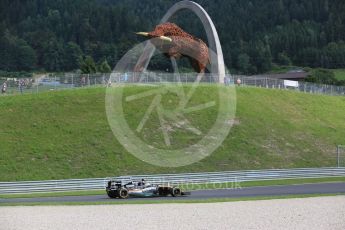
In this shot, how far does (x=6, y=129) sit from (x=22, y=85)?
18.7 meters

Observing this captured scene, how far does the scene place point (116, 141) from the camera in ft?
199

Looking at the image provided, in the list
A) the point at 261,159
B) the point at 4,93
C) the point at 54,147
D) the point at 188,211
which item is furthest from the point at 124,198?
the point at 4,93

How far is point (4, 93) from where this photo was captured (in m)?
76.5

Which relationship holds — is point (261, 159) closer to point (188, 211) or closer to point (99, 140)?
point (99, 140)

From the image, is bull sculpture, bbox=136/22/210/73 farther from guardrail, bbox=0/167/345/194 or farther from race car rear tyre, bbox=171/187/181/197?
race car rear tyre, bbox=171/187/181/197

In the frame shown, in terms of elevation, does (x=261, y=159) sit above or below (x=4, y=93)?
below
